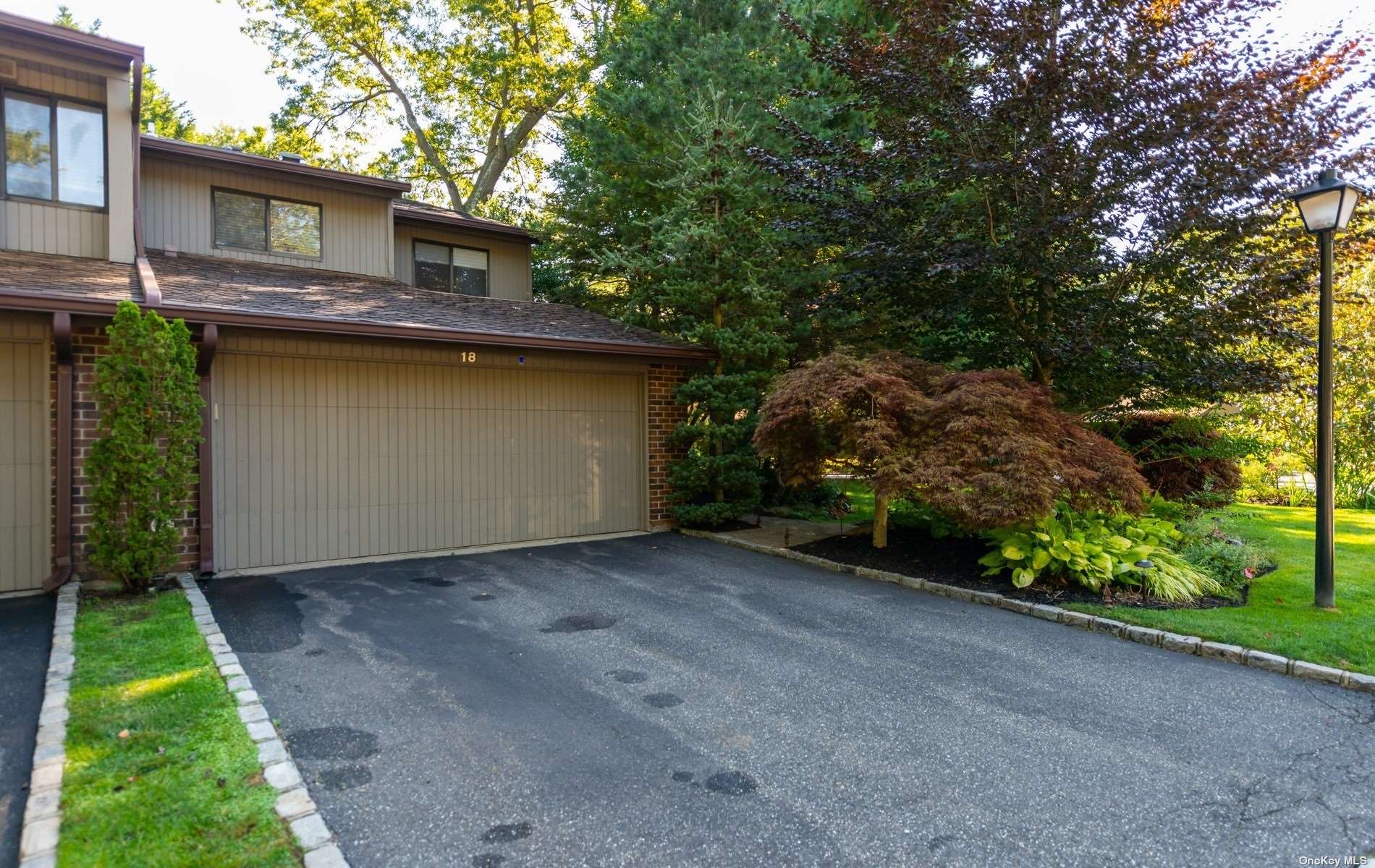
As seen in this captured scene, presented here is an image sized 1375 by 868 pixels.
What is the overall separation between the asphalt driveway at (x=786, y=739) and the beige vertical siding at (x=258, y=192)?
579cm

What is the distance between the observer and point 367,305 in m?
8.27

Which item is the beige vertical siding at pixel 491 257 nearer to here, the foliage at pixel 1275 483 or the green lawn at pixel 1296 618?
the green lawn at pixel 1296 618

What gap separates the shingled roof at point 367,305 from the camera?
280 inches

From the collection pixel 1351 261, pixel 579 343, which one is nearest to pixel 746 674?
pixel 579 343

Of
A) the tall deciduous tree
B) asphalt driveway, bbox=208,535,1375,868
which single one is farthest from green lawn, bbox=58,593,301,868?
the tall deciduous tree

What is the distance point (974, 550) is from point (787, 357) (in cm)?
420

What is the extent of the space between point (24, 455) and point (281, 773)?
201 inches

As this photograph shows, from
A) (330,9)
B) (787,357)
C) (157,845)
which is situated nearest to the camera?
(157,845)

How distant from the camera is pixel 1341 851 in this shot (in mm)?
2668

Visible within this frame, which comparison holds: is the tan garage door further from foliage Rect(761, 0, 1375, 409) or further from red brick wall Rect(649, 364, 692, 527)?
foliage Rect(761, 0, 1375, 409)

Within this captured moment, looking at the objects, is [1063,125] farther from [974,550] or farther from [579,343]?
[579,343]

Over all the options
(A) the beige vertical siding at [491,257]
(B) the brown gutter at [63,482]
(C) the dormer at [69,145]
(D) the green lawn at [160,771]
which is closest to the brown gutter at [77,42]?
(C) the dormer at [69,145]

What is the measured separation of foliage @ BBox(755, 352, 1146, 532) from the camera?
6.23 meters

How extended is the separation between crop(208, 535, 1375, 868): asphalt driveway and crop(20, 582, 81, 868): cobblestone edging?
Result: 82 centimetres
